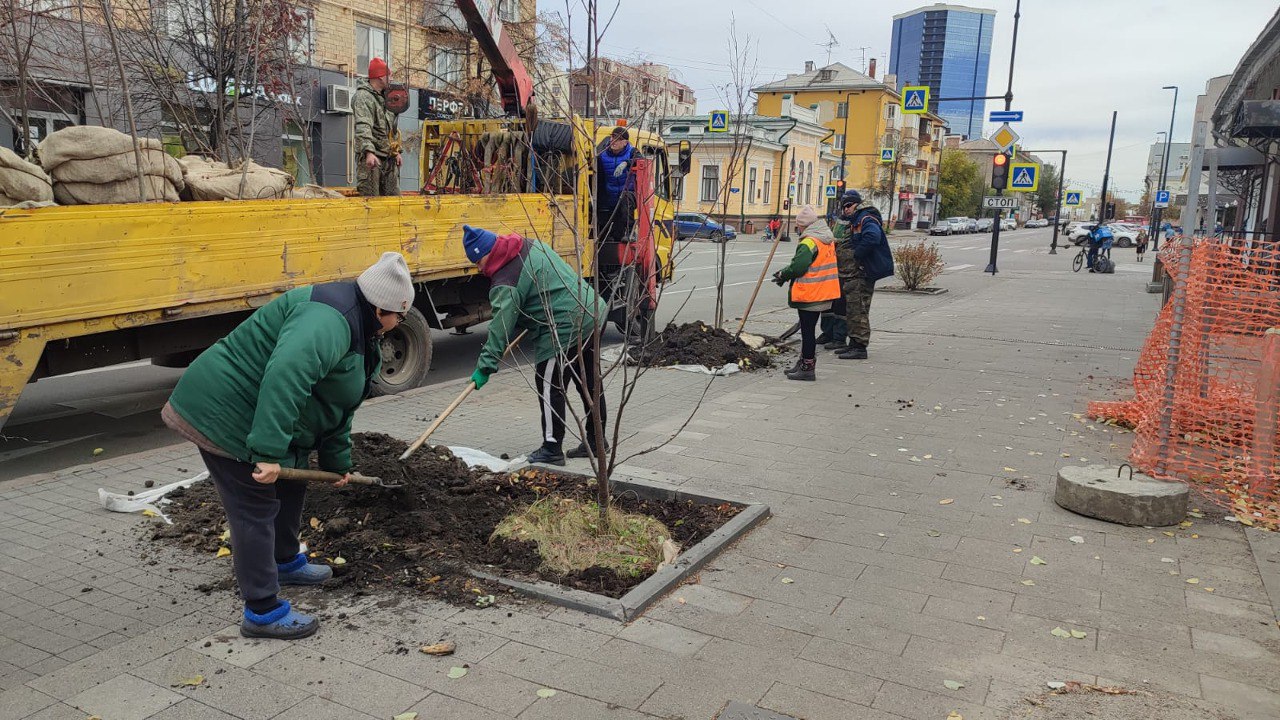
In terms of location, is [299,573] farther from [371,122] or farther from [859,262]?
[859,262]

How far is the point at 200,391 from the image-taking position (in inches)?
137

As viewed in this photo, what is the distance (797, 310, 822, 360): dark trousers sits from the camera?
9211mm

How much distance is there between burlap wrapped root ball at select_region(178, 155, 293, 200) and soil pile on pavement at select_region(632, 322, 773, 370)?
3.96 m

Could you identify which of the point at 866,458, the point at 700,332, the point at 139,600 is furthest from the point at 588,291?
the point at 700,332

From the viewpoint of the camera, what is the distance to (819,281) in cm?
919

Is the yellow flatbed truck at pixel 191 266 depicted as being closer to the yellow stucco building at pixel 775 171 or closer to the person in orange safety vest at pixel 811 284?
the person in orange safety vest at pixel 811 284

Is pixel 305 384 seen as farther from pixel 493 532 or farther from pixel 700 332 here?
pixel 700 332

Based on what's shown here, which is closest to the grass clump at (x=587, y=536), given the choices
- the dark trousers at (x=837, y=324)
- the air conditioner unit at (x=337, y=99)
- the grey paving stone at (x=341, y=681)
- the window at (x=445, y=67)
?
the grey paving stone at (x=341, y=681)

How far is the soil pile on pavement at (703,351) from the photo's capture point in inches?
396

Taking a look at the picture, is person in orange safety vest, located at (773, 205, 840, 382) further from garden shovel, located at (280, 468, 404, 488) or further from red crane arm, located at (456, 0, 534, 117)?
garden shovel, located at (280, 468, 404, 488)

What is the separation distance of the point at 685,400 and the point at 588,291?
2961 millimetres

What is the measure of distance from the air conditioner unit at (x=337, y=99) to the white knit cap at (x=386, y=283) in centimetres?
1946

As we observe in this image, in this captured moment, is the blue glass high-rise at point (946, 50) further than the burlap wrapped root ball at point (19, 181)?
Yes

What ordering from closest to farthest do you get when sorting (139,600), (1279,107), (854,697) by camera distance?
1. (854,697)
2. (139,600)
3. (1279,107)
